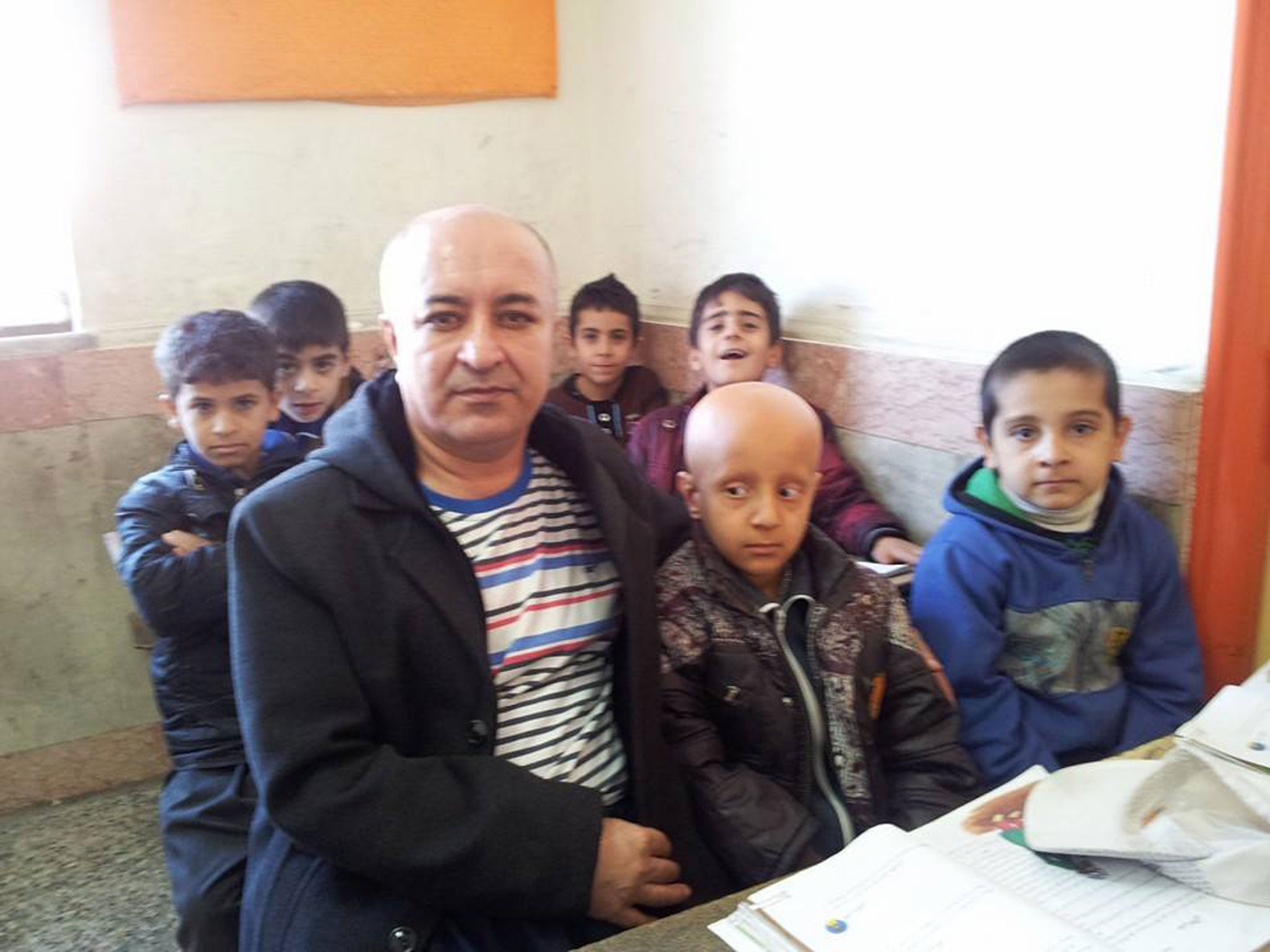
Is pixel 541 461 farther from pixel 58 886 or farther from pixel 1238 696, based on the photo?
pixel 58 886

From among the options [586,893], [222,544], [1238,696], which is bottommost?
[586,893]

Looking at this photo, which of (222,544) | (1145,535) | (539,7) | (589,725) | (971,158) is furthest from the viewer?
(539,7)

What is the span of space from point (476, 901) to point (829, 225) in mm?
1957

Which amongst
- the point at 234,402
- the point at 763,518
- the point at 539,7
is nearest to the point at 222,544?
the point at 234,402

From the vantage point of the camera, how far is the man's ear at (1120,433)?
196cm

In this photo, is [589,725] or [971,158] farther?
[971,158]

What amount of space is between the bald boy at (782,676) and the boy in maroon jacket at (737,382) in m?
0.79

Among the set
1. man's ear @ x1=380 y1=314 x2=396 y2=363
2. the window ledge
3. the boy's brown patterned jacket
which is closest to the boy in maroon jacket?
the boy's brown patterned jacket

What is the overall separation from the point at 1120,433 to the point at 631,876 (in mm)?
1166

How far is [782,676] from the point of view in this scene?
167cm

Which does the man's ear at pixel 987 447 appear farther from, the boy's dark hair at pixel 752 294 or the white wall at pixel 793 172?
the boy's dark hair at pixel 752 294

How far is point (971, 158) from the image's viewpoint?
2381 millimetres

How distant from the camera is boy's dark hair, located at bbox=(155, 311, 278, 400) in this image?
225 centimetres

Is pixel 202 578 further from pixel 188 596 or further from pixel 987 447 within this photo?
pixel 987 447
